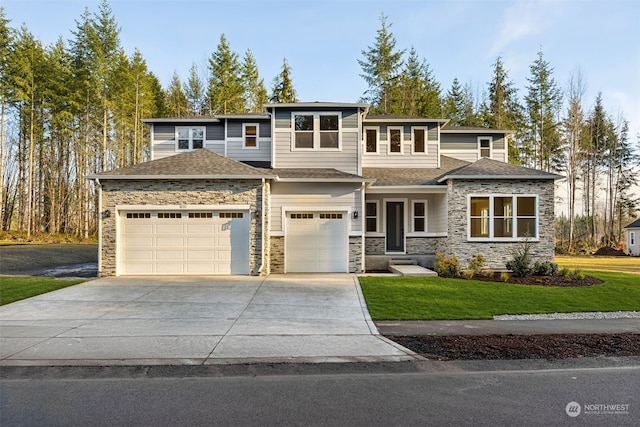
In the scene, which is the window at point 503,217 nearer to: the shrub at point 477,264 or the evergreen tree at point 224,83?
the shrub at point 477,264

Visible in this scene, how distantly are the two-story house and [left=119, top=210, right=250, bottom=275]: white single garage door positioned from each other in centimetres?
3

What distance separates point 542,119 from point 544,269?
24240mm

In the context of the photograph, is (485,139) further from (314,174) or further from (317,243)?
(317,243)

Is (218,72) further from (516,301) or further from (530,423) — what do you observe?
(530,423)

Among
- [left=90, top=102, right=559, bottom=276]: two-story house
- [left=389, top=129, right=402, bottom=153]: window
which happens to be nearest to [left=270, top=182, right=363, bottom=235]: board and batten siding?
[left=90, top=102, right=559, bottom=276]: two-story house

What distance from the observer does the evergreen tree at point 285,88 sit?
3544cm

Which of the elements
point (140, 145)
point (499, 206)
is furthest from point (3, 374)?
point (140, 145)

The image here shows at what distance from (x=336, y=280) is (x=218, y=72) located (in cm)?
2697

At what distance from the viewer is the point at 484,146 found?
20.4 meters

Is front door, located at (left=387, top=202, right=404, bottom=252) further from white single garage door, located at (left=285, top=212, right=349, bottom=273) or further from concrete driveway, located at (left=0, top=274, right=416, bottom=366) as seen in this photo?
concrete driveway, located at (left=0, top=274, right=416, bottom=366)

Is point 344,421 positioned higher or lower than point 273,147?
lower

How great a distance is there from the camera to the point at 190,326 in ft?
24.7

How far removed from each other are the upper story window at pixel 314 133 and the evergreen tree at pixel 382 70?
1682cm

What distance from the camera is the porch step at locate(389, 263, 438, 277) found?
43.5 feet
